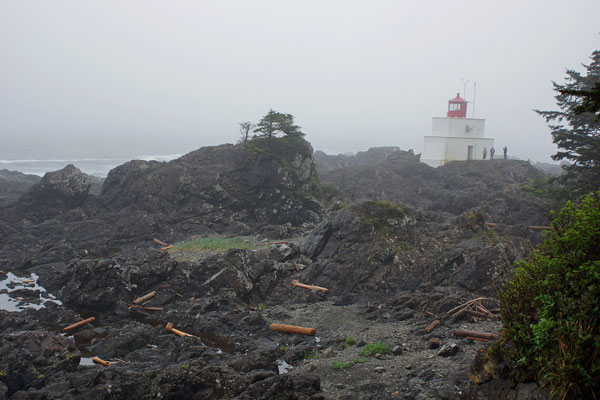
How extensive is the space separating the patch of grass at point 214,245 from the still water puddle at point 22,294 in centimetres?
745

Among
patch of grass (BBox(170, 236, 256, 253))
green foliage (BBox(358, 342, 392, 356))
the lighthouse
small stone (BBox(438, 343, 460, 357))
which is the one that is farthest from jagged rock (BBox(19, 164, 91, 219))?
the lighthouse

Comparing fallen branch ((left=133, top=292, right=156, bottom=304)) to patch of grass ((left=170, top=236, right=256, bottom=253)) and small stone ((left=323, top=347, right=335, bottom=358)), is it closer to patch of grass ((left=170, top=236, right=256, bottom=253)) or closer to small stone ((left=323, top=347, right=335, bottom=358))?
patch of grass ((left=170, top=236, right=256, bottom=253))

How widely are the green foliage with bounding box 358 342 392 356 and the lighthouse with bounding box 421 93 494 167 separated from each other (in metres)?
40.7

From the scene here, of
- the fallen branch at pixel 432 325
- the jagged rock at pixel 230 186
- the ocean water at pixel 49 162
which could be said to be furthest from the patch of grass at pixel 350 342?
the ocean water at pixel 49 162

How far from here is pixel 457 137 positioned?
158ft

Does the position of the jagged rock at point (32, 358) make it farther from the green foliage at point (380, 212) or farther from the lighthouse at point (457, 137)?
the lighthouse at point (457, 137)

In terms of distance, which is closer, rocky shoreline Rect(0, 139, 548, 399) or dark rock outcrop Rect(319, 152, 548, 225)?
rocky shoreline Rect(0, 139, 548, 399)

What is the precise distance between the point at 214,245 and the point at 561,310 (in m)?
20.9

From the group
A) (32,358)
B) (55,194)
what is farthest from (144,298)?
(55,194)

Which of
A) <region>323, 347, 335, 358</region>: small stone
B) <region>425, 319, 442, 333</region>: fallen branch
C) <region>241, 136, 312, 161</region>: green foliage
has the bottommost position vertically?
<region>323, 347, 335, 358</region>: small stone

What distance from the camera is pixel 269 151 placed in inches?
1380

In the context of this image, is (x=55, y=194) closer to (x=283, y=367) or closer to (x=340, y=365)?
(x=283, y=367)

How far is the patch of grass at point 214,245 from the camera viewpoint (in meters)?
23.9

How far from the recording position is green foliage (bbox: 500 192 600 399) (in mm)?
5012
